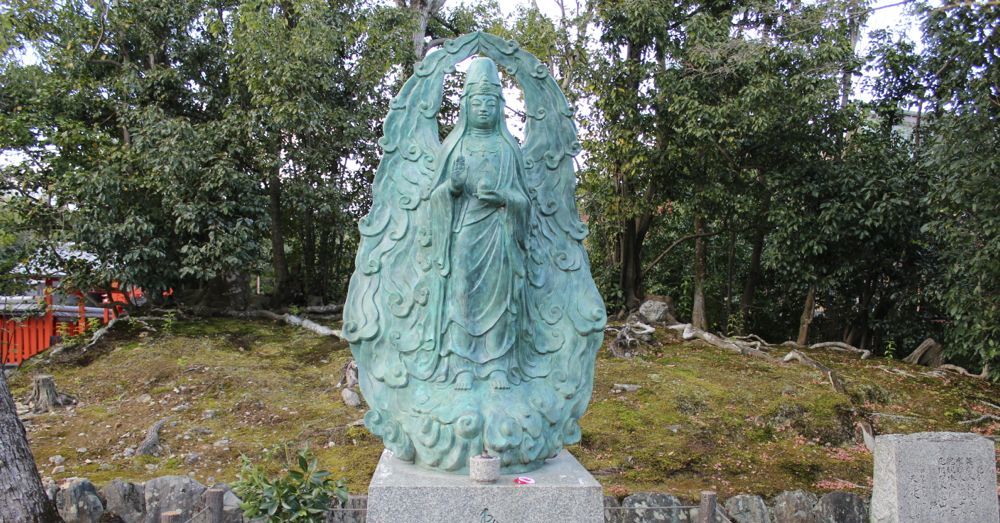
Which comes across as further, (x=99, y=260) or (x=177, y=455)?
(x=99, y=260)

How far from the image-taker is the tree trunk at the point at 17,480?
4199mm

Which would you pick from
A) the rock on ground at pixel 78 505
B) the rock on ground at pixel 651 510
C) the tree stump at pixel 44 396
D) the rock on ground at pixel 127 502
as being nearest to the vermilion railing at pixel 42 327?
the tree stump at pixel 44 396

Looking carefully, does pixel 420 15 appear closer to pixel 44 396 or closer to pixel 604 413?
pixel 604 413

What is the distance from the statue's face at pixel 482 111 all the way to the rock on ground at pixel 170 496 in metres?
2.97

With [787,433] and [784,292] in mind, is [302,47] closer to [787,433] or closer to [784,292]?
[787,433]

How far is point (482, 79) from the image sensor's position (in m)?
4.13

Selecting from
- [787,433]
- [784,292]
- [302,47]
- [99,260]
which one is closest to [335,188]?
[302,47]

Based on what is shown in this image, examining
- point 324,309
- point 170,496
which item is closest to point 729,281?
point 324,309

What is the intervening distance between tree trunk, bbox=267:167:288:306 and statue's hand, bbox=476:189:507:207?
7.15 meters

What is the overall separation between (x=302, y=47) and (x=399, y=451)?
6.95m

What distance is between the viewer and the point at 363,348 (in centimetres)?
402

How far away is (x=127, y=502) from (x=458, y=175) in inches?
121

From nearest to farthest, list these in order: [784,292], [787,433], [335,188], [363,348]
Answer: [363,348] → [787,433] → [335,188] → [784,292]

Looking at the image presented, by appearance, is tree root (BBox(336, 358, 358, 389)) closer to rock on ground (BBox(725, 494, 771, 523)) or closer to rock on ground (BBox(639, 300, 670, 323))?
rock on ground (BBox(725, 494, 771, 523))
